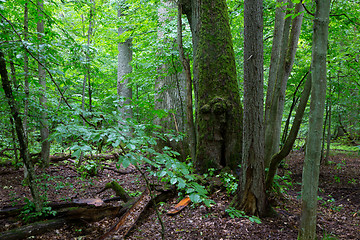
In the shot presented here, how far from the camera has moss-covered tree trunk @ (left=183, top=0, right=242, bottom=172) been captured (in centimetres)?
417

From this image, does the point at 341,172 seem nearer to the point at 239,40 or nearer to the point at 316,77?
the point at 239,40

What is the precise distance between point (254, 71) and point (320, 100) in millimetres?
1132

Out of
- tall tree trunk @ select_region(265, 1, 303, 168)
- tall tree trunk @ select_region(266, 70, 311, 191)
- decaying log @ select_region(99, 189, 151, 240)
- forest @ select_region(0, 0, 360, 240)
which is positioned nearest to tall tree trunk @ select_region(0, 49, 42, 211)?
forest @ select_region(0, 0, 360, 240)

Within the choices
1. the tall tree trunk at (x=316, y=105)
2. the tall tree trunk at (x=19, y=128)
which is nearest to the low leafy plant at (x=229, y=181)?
the tall tree trunk at (x=316, y=105)

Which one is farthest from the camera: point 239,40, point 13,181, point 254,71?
point 239,40

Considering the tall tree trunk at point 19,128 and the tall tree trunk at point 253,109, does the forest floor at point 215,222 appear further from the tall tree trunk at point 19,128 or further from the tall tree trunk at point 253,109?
the tall tree trunk at point 19,128

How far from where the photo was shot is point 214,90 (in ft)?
14.0

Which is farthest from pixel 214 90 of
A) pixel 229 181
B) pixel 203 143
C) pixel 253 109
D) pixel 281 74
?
pixel 229 181

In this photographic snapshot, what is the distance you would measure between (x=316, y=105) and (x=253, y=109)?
100 centimetres

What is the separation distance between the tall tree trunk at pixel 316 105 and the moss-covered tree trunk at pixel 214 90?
2104 millimetres

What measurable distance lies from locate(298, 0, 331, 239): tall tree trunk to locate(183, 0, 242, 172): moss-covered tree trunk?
2.10 meters

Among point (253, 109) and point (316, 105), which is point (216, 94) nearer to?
point (253, 109)

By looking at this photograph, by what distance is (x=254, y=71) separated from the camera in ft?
9.61

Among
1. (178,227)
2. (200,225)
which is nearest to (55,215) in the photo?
(178,227)
